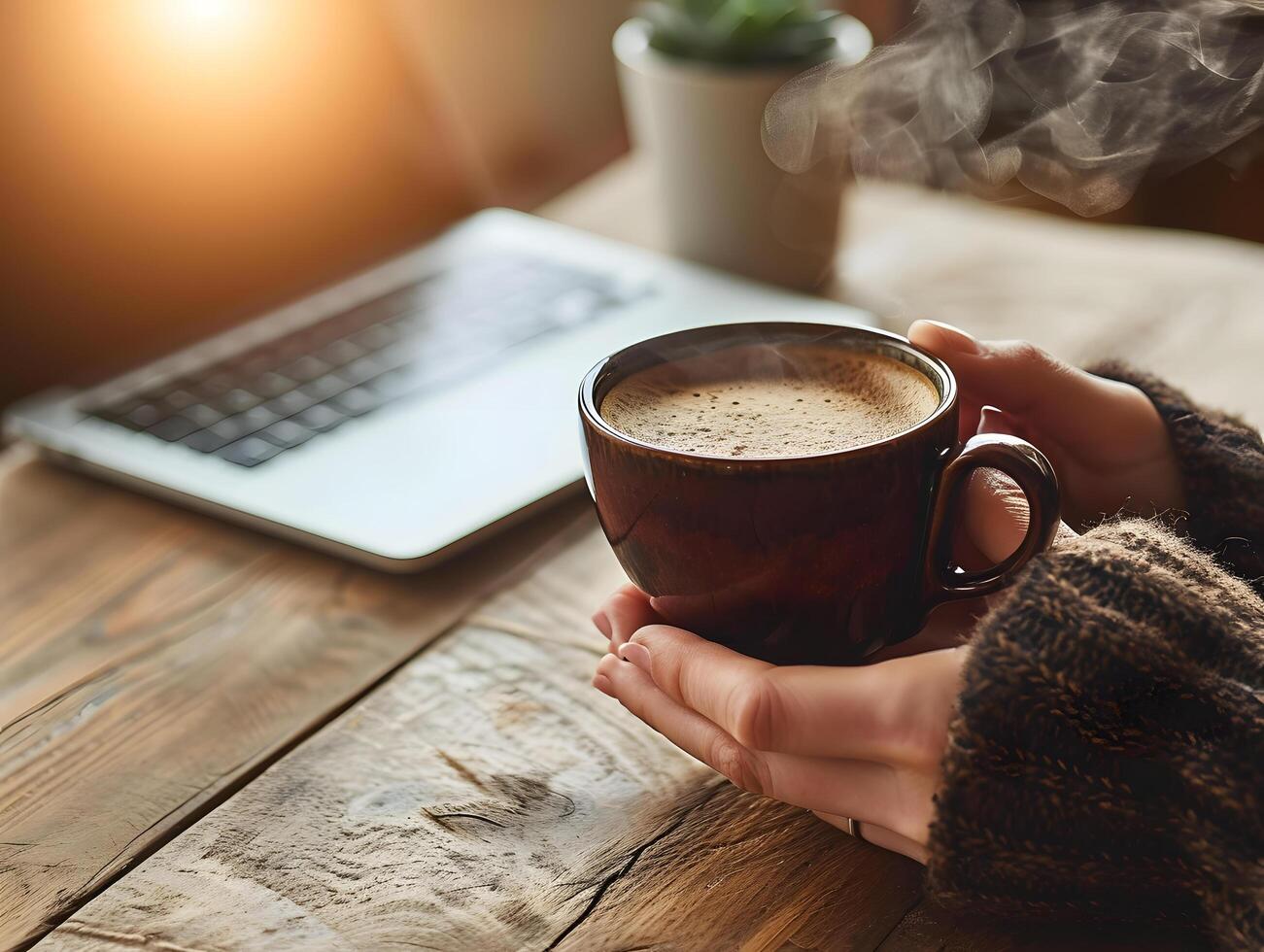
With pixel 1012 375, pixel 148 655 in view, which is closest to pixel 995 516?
pixel 1012 375

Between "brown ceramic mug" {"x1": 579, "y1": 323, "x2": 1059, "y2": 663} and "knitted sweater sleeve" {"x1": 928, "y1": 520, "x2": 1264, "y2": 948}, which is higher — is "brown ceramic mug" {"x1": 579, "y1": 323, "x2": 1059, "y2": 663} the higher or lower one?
the higher one

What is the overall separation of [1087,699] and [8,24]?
0.96 meters

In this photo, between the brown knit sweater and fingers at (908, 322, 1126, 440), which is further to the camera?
fingers at (908, 322, 1126, 440)

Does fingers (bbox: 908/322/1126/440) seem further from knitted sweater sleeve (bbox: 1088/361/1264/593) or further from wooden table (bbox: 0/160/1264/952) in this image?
wooden table (bbox: 0/160/1264/952)

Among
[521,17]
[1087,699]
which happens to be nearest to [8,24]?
Answer: [1087,699]

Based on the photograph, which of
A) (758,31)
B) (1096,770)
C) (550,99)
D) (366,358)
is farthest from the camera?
(550,99)

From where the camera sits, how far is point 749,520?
1.48ft

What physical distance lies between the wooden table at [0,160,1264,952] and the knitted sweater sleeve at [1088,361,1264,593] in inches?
8.8

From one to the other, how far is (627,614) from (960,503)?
0.18 m

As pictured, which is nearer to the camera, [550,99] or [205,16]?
[205,16]

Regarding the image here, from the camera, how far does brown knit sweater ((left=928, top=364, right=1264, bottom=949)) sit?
421mm

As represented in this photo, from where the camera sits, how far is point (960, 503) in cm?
48

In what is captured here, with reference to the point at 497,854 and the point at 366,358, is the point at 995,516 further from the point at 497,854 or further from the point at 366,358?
the point at 366,358

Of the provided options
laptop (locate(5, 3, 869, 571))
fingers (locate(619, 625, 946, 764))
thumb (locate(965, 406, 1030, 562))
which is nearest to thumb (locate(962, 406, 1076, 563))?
thumb (locate(965, 406, 1030, 562))
